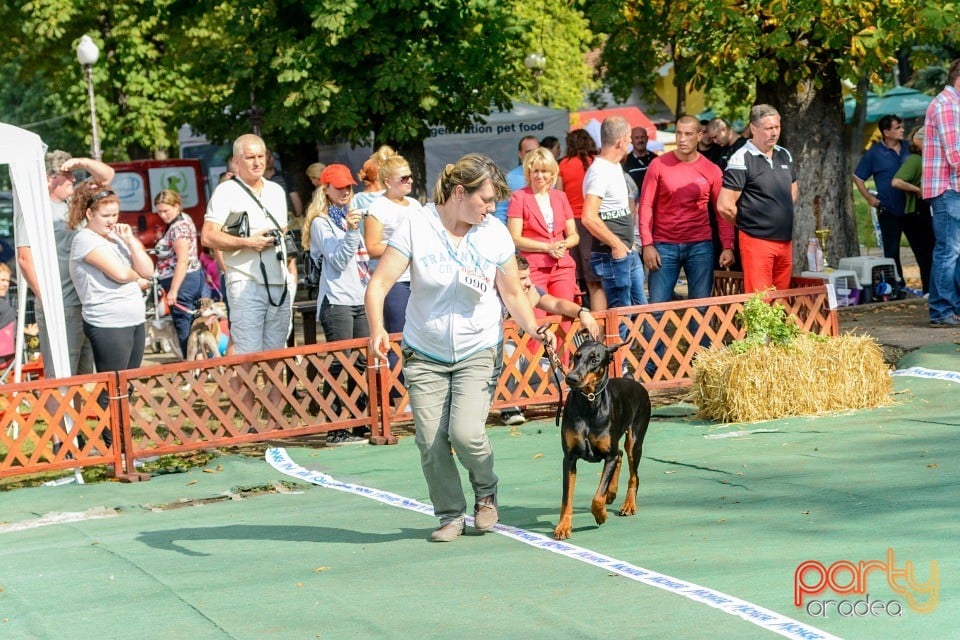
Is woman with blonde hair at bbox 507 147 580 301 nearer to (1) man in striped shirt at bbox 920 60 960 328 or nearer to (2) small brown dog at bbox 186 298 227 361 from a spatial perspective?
(1) man in striped shirt at bbox 920 60 960 328

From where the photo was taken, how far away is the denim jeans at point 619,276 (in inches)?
431

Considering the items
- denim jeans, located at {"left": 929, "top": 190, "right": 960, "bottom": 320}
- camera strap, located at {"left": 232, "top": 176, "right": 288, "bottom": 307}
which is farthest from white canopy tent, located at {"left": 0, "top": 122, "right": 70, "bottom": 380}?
denim jeans, located at {"left": 929, "top": 190, "right": 960, "bottom": 320}

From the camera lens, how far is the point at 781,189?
10547 millimetres

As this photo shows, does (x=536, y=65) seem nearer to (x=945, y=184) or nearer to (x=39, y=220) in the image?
(x=945, y=184)

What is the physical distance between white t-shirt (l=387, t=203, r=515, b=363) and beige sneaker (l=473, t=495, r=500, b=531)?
738 mm

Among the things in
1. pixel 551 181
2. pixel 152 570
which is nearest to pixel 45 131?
pixel 551 181

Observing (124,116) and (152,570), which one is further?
(124,116)

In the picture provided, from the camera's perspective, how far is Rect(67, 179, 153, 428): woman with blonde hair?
9.25 m

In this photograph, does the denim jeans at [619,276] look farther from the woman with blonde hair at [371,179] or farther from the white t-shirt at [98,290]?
the white t-shirt at [98,290]

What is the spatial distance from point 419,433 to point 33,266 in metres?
4.22

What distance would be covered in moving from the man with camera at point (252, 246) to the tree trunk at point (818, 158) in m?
7.82

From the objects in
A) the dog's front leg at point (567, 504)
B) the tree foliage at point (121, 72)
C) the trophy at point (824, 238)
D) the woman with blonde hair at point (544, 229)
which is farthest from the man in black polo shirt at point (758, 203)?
the tree foliage at point (121, 72)

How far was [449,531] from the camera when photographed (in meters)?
6.39

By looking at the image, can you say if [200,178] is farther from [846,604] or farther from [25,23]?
[846,604]
